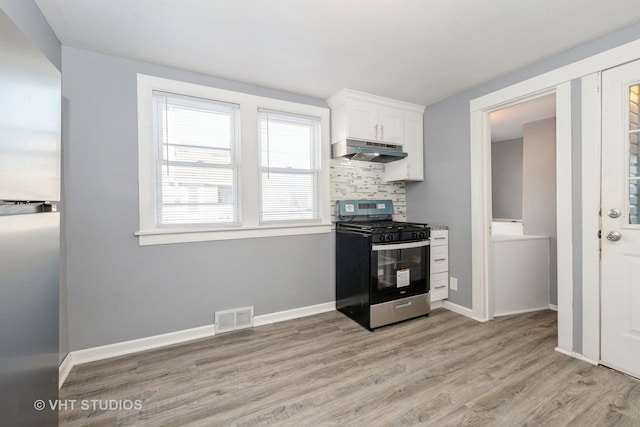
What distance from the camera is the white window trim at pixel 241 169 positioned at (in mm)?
2240

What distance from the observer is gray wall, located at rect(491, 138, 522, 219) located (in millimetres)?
4570

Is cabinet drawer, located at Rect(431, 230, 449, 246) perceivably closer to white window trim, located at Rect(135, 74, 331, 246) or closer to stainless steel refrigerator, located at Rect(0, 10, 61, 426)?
white window trim, located at Rect(135, 74, 331, 246)

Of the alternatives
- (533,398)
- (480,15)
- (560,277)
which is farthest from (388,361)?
(480,15)

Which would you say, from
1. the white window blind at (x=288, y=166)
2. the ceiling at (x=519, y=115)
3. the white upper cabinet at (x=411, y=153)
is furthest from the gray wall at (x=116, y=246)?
the ceiling at (x=519, y=115)

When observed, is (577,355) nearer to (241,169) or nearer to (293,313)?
(293,313)

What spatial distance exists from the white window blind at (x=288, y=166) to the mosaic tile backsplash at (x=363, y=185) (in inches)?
10.2

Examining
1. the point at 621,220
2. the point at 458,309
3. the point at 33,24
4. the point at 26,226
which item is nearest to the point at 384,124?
the point at 621,220

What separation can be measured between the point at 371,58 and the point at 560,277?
236cm

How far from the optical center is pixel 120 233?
2176 mm

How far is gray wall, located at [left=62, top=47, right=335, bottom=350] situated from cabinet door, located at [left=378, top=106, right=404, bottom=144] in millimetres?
1565

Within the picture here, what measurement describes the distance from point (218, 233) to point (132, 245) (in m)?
0.67

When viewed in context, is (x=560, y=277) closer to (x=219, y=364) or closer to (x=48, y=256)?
(x=219, y=364)

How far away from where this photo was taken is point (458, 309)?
3008mm

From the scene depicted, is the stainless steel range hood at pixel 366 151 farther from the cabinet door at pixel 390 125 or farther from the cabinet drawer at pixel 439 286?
the cabinet drawer at pixel 439 286
